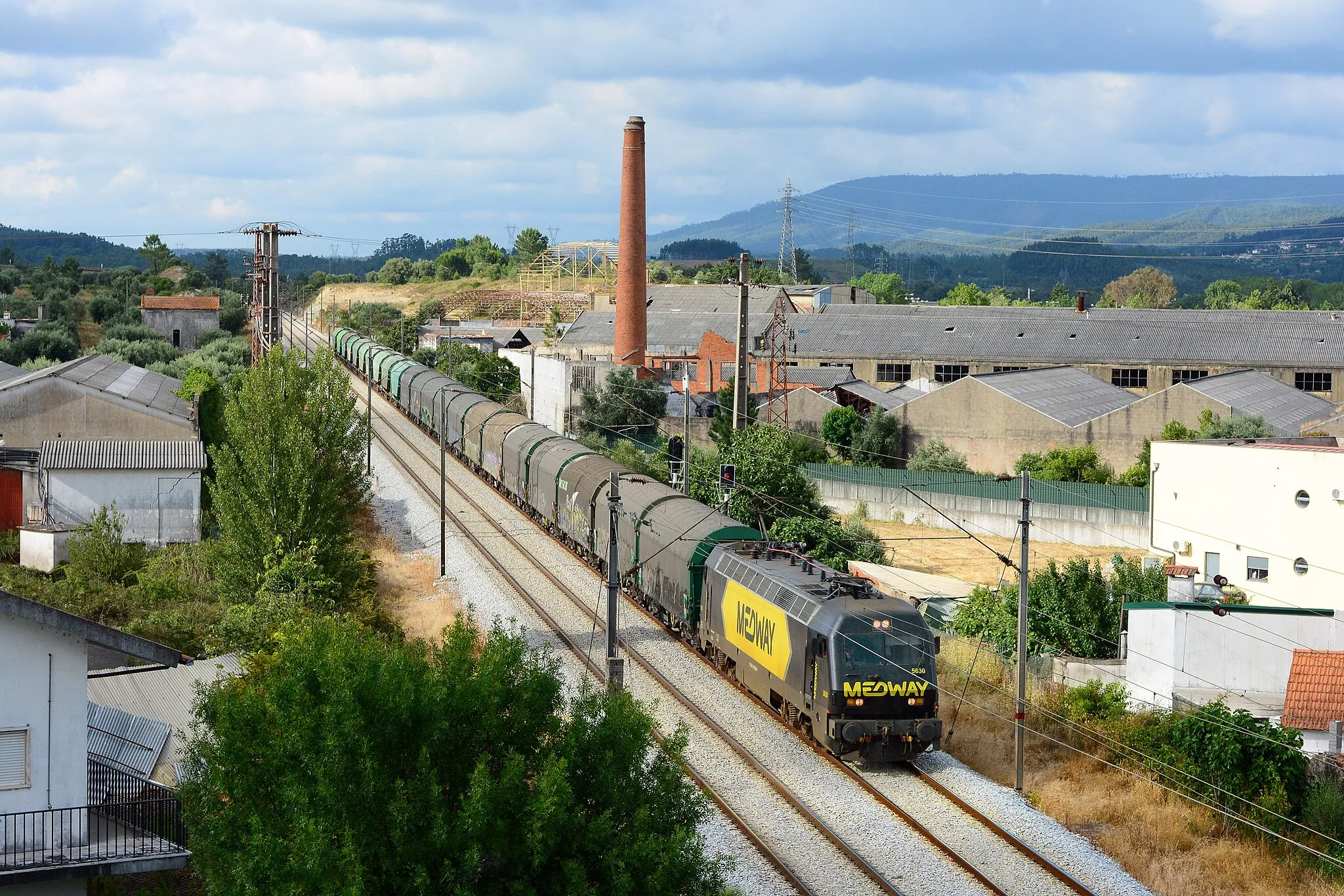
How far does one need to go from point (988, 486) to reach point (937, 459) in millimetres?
7275

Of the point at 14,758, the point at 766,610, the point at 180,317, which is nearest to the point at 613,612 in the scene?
the point at 766,610

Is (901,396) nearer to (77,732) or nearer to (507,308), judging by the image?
(77,732)

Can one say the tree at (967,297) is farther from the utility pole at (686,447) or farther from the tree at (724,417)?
the utility pole at (686,447)

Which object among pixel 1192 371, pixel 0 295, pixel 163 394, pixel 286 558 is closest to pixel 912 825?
pixel 286 558

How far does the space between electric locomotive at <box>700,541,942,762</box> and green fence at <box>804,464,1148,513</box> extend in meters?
24.9

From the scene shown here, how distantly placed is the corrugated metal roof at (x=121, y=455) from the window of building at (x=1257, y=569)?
34.5m

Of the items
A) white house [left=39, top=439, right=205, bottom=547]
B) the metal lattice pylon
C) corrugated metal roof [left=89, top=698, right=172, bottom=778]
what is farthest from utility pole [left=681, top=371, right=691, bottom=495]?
corrugated metal roof [left=89, top=698, right=172, bottom=778]

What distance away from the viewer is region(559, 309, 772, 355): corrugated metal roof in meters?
99.2

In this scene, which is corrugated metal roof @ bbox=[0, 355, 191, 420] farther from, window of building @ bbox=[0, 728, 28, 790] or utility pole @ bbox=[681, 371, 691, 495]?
window of building @ bbox=[0, 728, 28, 790]

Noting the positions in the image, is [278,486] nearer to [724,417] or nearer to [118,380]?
[118,380]

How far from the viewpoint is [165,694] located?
26516mm

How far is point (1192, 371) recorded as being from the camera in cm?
8175

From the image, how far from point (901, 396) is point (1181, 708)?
44004 mm

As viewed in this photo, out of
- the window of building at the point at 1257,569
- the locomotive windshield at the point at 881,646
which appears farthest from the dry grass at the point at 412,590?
the window of building at the point at 1257,569
